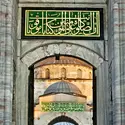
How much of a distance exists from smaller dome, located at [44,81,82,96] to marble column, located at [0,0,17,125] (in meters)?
29.9

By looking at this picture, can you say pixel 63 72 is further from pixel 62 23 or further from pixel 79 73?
pixel 62 23

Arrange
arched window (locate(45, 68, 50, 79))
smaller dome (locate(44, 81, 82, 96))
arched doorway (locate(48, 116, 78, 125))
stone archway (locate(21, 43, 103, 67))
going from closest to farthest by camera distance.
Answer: stone archway (locate(21, 43, 103, 67)), arched doorway (locate(48, 116, 78, 125)), smaller dome (locate(44, 81, 82, 96)), arched window (locate(45, 68, 50, 79))

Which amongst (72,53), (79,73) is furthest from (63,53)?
(79,73)

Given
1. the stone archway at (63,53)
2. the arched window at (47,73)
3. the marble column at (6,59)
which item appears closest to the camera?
the marble column at (6,59)

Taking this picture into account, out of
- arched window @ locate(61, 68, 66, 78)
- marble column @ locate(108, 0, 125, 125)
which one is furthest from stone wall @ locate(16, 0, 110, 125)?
arched window @ locate(61, 68, 66, 78)

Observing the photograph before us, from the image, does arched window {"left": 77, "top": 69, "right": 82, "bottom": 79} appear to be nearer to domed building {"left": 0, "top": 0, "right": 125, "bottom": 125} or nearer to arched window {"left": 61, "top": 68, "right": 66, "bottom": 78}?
arched window {"left": 61, "top": 68, "right": 66, "bottom": 78}

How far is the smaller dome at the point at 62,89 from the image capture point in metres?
42.8

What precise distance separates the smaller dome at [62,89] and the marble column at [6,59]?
98.0 ft

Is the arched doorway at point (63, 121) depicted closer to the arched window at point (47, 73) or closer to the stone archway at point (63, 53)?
the arched window at point (47, 73)

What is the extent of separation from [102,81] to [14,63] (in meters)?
1.95

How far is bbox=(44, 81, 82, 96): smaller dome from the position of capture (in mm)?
42850

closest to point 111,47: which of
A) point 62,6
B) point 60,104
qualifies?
point 62,6

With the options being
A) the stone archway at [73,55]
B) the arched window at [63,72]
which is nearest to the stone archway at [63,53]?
the stone archway at [73,55]

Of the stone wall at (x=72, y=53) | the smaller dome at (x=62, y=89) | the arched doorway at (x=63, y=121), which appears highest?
the stone wall at (x=72, y=53)
